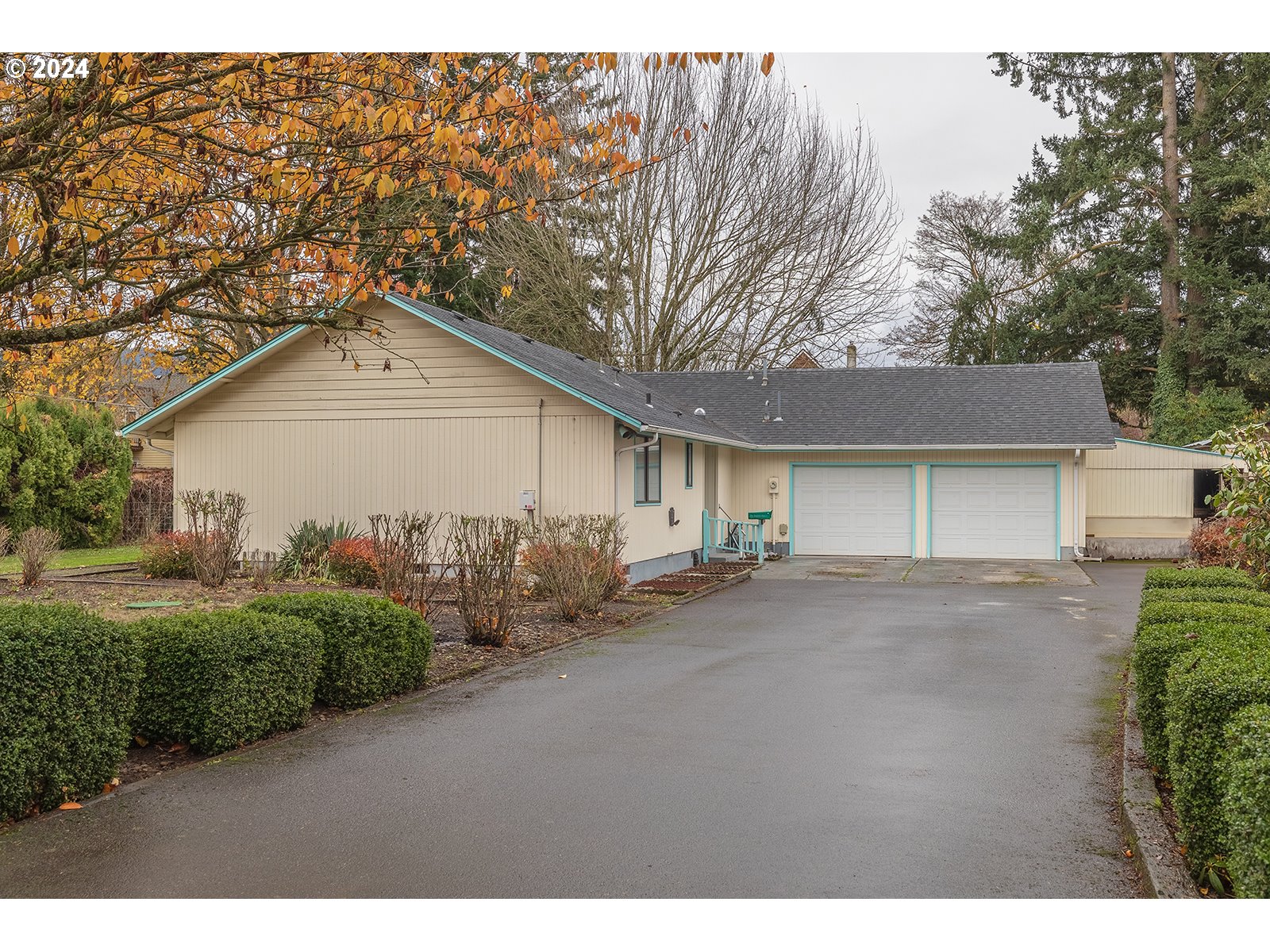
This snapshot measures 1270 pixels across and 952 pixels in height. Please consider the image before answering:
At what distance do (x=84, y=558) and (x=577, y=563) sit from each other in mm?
12521

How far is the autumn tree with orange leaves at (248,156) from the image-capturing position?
6250mm

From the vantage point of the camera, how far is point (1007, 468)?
22.5 m

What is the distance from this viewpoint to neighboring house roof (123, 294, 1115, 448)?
754 inches

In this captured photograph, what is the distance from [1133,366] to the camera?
3212cm

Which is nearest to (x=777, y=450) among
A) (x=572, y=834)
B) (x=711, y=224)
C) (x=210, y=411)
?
(x=711, y=224)

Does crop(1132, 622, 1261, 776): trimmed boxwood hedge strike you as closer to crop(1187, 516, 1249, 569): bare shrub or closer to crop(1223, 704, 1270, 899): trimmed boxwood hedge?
crop(1223, 704, 1270, 899): trimmed boxwood hedge

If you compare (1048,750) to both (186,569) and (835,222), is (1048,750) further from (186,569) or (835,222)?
(835,222)

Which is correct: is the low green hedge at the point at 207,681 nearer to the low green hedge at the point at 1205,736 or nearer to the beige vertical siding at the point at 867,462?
the low green hedge at the point at 1205,736

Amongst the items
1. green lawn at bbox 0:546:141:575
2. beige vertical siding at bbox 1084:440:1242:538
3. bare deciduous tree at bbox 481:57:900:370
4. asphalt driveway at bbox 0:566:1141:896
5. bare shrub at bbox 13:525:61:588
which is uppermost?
bare deciduous tree at bbox 481:57:900:370

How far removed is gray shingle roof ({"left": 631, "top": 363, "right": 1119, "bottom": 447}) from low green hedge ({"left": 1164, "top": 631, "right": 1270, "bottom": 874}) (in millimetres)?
17579

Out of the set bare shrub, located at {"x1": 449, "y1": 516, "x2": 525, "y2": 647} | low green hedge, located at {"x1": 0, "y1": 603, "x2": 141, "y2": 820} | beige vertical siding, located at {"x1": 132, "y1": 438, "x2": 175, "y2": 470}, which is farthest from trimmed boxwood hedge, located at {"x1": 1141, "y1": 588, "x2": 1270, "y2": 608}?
beige vertical siding, located at {"x1": 132, "y1": 438, "x2": 175, "y2": 470}

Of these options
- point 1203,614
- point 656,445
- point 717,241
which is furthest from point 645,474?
point 717,241

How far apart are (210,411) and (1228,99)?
2970 centimetres

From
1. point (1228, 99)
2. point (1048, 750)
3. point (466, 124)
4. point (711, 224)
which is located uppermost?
point (1228, 99)
